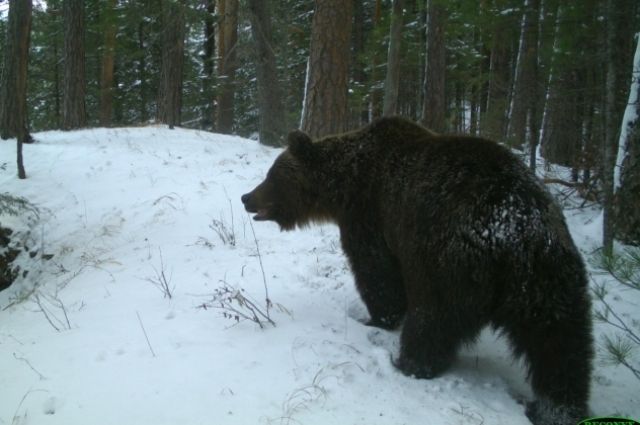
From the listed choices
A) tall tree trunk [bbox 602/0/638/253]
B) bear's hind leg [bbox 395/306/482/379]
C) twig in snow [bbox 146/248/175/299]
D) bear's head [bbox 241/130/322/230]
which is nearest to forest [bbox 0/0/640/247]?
tall tree trunk [bbox 602/0/638/253]

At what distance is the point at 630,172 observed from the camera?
15.4ft

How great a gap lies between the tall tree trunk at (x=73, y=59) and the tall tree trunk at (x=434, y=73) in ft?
37.2

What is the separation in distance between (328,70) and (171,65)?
8265 millimetres

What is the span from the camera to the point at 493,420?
3217 millimetres

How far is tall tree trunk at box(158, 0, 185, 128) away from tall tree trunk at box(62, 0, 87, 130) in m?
2.64

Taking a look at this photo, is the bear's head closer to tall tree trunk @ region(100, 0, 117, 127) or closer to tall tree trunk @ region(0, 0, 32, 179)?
tall tree trunk @ region(0, 0, 32, 179)

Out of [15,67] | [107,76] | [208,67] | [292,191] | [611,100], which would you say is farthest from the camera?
[208,67]

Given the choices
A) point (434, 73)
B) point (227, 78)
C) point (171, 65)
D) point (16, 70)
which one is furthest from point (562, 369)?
point (227, 78)

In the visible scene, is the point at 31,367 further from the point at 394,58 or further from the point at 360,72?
the point at 360,72

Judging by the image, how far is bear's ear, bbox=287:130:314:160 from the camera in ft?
15.7

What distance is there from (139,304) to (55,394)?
→ 162 cm

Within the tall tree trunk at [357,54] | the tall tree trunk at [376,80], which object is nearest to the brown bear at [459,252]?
the tall tree trunk at [357,54]

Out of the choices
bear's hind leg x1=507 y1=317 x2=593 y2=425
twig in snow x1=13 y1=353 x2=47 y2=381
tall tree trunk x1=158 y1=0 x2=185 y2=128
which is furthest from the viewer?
tall tree trunk x1=158 y1=0 x2=185 y2=128

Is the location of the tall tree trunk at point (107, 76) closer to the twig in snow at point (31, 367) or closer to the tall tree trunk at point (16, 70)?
the tall tree trunk at point (16, 70)
